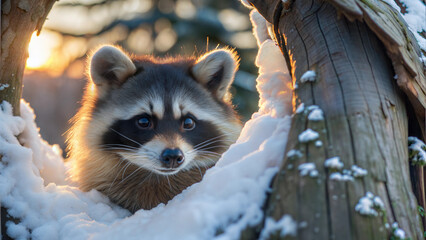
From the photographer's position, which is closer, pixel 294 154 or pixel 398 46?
pixel 294 154

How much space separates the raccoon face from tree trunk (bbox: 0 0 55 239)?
51 centimetres

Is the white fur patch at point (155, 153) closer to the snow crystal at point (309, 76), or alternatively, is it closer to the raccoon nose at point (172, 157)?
the raccoon nose at point (172, 157)

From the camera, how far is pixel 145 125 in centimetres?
296

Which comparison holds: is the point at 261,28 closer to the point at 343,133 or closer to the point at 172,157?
the point at 172,157

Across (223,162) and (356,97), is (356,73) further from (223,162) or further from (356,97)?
(223,162)

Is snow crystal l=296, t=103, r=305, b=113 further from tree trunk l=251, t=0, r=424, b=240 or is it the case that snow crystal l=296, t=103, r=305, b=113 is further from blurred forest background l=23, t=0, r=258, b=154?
blurred forest background l=23, t=0, r=258, b=154

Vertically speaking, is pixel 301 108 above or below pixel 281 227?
above

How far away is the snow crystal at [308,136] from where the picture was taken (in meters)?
1.80

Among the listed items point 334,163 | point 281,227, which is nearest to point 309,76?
point 334,163

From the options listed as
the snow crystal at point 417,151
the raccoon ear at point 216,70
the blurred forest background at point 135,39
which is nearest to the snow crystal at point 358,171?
the snow crystal at point 417,151

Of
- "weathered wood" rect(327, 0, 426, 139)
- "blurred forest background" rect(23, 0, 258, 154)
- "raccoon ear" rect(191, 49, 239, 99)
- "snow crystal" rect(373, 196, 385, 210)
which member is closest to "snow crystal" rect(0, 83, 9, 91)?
"raccoon ear" rect(191, 49, 239, 99)

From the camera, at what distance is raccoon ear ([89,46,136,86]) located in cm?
300

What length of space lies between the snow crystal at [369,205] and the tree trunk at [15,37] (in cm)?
212

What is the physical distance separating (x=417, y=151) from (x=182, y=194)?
4.14 feet
